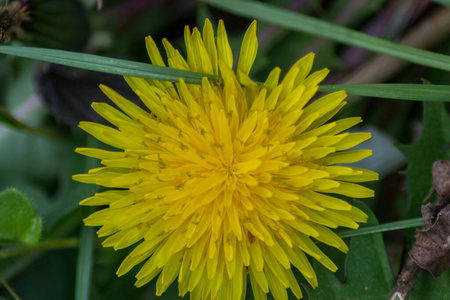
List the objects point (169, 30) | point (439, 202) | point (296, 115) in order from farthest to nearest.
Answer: point (169, 30) < point (439, 202) < point (296, 115)

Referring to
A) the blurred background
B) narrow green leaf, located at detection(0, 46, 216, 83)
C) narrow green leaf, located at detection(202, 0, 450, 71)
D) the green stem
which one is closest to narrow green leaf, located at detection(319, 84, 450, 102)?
narrow green leaf, located at detection(202, 0, 450, 71)

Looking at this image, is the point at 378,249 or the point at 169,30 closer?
the point at 378,249

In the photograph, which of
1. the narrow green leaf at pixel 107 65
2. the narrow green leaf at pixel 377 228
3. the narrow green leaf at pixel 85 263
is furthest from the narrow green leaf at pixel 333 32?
the narrow green leaf at pixel 85 263

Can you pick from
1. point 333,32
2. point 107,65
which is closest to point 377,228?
point 333,32

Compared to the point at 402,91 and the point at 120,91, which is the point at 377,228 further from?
the point at 120,91

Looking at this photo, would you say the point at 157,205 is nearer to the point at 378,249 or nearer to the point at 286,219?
the point at 286,219

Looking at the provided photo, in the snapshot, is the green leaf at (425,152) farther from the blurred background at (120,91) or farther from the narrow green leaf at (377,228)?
the blurred background at (120,91)

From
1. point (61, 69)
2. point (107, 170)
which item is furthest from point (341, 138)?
point (61, 69)
